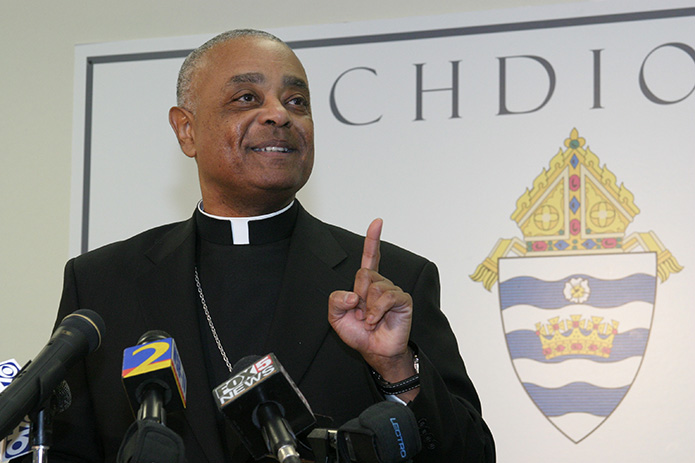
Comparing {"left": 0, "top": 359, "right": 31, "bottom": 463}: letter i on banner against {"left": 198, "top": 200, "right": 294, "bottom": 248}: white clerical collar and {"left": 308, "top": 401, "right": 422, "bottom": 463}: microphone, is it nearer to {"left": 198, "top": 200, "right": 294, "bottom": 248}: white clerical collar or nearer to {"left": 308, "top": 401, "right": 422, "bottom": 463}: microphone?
{"left": 308, "top": 401, "right": 422, "bottom": 463}: microphone

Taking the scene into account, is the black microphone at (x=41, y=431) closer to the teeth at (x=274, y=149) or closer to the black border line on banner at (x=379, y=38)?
the teeth at (x=274, y=149)

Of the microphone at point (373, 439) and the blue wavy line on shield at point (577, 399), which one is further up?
the microphone at point (373, 439)

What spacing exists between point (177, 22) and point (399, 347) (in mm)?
2776

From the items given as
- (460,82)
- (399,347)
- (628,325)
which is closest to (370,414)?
(399,347)

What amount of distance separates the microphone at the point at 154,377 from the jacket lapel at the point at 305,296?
83 centimetres

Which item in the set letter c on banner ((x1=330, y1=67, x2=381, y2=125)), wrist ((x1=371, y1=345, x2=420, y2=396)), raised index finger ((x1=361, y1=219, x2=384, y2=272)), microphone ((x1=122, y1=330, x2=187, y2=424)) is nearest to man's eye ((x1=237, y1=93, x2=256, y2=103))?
raised index finger ((x1=361, y1=219, x2=384, y2=272))

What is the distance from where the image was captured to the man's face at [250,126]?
2.55 metres

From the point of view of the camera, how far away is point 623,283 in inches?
139

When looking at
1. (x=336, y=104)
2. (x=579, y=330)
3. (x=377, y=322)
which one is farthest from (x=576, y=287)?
(x=377, y=322)

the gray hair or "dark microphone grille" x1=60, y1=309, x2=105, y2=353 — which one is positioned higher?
the gray hair

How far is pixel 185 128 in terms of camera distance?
2.83 meters

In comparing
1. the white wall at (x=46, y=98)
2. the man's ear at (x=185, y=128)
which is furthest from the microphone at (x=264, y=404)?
the white wall at (x=46, y=98)

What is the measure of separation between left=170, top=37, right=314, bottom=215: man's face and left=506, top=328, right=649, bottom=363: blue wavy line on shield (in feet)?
4.36

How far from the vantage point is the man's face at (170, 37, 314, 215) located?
2547 mm
